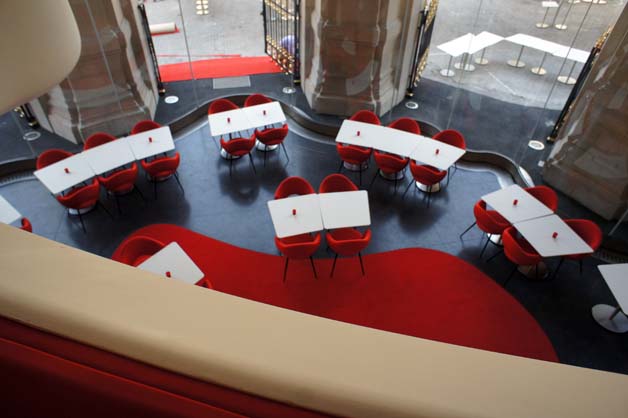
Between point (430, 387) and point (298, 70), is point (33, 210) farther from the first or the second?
point (430, 387)

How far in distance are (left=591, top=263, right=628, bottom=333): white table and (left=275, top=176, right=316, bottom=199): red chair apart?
4151mm

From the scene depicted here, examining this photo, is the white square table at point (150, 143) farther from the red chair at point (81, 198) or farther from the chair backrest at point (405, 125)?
the chair backrest at point (405, 125)

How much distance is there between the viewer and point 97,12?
7363mm

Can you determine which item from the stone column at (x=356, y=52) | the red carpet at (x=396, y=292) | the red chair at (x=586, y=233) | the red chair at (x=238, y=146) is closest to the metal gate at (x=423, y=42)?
the stone column at (x=356, y=52)

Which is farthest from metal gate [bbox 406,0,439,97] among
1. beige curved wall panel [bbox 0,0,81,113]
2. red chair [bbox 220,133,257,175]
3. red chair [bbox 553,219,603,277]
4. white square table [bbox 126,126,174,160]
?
beige curved wall panel [bbox 0,0,81,113]

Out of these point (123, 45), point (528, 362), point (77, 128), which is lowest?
point (77, 128)

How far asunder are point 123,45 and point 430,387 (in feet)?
29.4

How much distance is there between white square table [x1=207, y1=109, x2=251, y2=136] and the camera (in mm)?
7469

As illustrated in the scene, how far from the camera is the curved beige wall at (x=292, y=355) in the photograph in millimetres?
652

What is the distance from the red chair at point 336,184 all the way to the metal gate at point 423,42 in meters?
4.50

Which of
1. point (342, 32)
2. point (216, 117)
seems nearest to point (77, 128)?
point (216, 117)

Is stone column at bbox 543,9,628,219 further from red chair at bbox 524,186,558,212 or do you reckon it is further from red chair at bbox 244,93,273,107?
red chair at bbox 244,93,273,107

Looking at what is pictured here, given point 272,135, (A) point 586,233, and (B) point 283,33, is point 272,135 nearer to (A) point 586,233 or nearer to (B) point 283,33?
(B) point 283,33

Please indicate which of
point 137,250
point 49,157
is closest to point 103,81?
point 49,157
